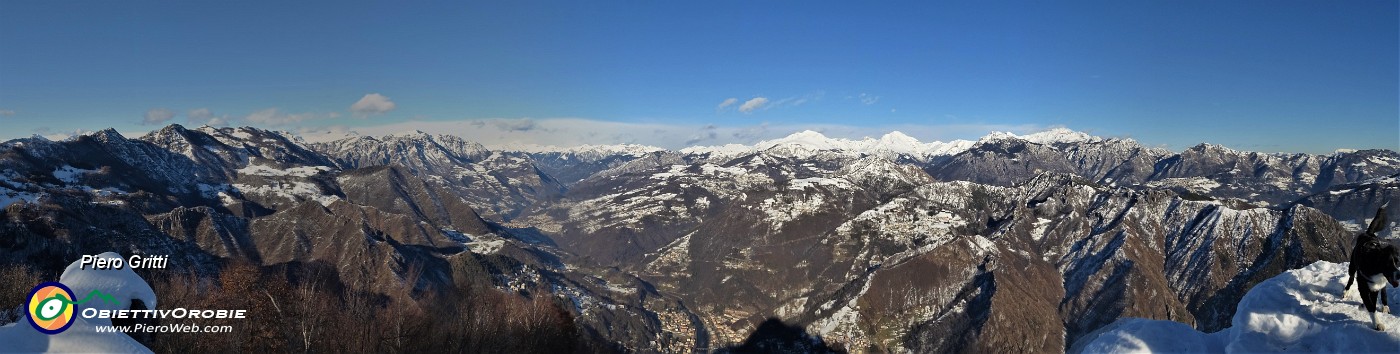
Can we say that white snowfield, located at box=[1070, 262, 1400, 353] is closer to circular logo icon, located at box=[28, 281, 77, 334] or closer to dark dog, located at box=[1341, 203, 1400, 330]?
dark dog, located at box=[1341, 203, 1400, 330]

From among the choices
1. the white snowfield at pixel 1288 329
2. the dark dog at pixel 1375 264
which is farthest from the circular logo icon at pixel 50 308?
the dark dog at pixel 1375 264

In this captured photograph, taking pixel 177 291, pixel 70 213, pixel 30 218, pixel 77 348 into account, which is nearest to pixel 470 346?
A: pixel 177 291

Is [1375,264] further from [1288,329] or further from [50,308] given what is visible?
[50,308]

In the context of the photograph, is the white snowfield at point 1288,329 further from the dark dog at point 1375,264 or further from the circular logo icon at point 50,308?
the circular logo icon at point 50,308

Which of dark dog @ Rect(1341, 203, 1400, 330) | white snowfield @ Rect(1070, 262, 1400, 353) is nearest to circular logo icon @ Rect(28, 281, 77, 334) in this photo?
white snowfield @ Rect(1070, 262, 1400, 353)

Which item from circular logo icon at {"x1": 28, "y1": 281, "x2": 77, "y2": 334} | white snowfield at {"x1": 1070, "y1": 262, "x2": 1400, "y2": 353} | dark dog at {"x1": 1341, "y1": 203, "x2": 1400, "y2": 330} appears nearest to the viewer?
circular logo icon at {"x1": 28, "y1": 281, "x2": 77, "y2": 334}

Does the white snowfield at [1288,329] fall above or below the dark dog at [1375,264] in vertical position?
below

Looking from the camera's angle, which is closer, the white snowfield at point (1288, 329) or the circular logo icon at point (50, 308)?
the circular logo icon at point (50, 308)
